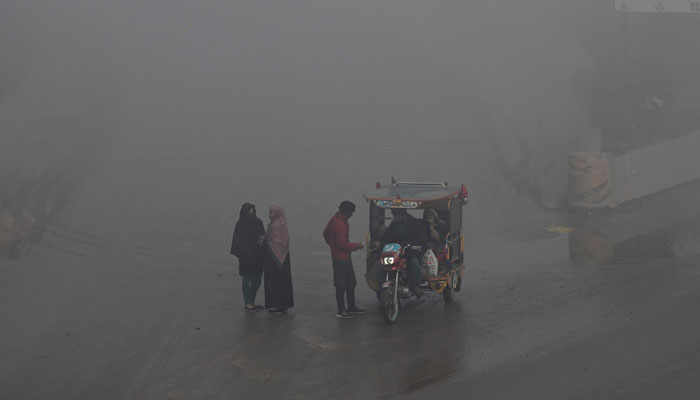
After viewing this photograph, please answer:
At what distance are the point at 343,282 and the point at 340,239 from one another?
21.3 inches

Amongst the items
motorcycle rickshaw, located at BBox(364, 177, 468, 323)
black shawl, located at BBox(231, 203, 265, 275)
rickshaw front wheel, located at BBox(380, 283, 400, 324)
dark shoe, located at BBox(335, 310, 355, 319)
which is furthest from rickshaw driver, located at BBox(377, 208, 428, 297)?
black shawl, located at BBox(231, 203, 265, 275)

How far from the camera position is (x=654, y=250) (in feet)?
48.5

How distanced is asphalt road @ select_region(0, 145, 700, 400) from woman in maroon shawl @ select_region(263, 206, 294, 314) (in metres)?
0.28

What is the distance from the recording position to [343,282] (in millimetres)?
11297

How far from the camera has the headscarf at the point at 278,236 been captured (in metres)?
11.7

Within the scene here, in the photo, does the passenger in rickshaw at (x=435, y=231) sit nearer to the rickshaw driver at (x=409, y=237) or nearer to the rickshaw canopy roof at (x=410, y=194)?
the rickshaw canopy roof at (x=410, y=194)

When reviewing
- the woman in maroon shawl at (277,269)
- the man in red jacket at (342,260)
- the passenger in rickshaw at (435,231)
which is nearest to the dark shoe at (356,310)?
the man in red jacket at (342,260)

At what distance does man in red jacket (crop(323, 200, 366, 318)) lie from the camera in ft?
37.0

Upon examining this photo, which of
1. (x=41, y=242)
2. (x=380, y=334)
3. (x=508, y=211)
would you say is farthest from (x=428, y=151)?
(x=380, y=334)

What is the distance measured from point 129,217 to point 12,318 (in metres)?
5.64

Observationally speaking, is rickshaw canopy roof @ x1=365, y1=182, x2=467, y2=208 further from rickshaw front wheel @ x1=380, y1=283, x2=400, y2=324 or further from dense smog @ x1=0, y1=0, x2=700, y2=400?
rickshaw front wheel @ x1=380, y1=283, x2=400, y2=324

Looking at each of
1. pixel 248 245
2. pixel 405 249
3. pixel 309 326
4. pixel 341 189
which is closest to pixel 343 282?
pixel 309 326

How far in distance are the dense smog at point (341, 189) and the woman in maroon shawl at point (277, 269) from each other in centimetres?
7

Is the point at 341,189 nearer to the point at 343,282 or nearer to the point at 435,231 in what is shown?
the point at 435,231
